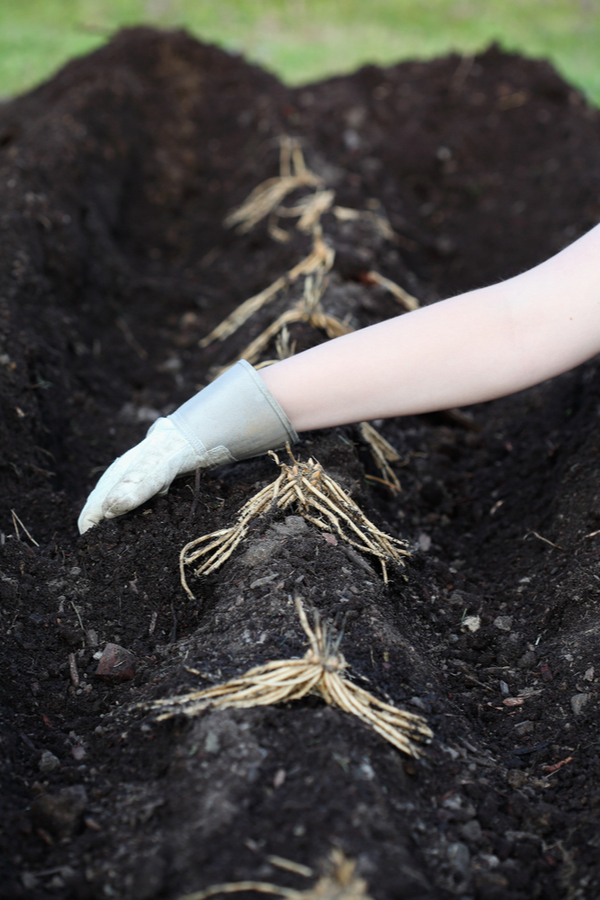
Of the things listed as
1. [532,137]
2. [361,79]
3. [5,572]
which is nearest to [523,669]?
[5,572]

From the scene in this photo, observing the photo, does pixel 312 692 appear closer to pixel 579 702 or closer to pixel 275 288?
pixel 579 702

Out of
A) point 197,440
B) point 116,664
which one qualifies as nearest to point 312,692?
point 116,664

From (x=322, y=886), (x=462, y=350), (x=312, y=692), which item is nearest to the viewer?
(x=322, y=886)

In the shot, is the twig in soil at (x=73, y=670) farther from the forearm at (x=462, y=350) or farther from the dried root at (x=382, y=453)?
the dried root at (x=382, y=453)

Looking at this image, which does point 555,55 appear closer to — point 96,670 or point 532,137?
point 532,137

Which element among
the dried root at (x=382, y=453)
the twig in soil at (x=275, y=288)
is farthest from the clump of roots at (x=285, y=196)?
the dried root at (x=382, y=453)

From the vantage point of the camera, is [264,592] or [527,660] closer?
[264,592]

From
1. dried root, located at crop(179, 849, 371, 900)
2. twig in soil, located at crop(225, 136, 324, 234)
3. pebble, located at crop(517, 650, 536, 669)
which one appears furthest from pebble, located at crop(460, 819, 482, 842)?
twig in soil, located at crop(225, 136, 324, 234)

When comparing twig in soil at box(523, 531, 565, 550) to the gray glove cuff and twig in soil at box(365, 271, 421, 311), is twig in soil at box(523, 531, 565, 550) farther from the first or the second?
twig in soil at box(365, 271, 421, 311)
